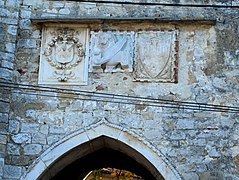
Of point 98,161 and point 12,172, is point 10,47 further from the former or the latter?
point 98,161

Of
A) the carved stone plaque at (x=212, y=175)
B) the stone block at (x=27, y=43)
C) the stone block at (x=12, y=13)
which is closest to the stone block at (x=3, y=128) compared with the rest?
the stone block at (x=27, y=43)

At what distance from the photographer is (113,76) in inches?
343

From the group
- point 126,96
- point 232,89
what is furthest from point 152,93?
point 232,89

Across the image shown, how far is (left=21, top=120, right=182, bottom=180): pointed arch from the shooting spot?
8.40m

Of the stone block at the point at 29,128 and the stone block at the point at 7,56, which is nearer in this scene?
the stone block at the point at 29,128

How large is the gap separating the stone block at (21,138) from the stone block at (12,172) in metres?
0.32

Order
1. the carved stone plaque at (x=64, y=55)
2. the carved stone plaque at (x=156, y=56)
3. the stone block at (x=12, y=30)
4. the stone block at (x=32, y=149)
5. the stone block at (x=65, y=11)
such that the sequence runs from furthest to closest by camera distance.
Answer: the stone block at (x=65, y=11) < the stone block at (x=12, y=30) < the carved stone plaque at (x=64, y=55) < the carved stone plaque at (x=156, y=56) < the stone block at (x=32, y=149)

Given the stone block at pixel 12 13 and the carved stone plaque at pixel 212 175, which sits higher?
the stone block at pixel 12 13

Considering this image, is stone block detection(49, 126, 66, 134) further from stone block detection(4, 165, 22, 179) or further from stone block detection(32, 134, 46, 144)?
stone block detection(4, 165, 22, 179)

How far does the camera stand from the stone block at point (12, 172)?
8406 mm

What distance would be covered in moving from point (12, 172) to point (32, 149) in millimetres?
367

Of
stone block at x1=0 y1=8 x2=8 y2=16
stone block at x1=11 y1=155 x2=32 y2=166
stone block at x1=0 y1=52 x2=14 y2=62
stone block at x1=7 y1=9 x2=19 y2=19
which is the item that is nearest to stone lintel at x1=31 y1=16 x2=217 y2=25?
stone block at x1=7 y1=9 x2=19 y2=19

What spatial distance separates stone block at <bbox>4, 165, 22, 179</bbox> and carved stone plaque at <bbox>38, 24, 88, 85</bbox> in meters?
1.12

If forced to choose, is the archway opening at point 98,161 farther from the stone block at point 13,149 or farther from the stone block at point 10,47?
the stone block at point 10,47
